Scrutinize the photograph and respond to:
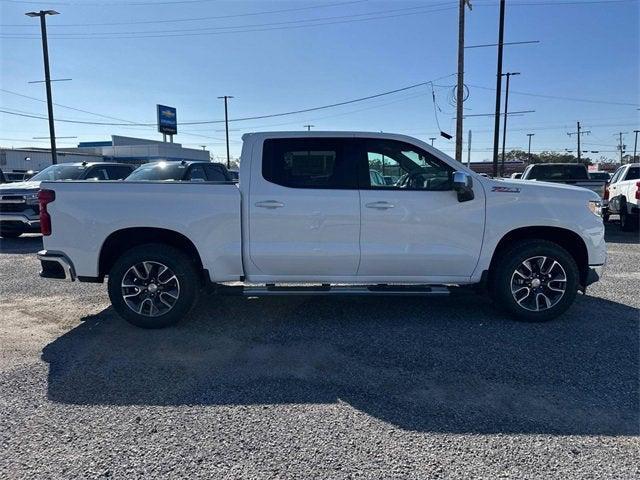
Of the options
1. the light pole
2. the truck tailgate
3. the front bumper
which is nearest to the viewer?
the truck tailgate

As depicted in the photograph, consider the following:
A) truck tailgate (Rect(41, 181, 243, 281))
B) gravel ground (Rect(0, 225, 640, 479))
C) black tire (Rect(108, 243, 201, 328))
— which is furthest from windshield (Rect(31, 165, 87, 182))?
black tire (Rect(108, 243, 201, 328))

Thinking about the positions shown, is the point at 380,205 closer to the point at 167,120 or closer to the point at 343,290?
the point at 343,290

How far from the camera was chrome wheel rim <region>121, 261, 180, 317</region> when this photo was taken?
497 cm

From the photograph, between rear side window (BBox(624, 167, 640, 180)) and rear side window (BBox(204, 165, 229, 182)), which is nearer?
rear side window (BBox(204, 165, 229, 182))

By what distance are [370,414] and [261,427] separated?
2.42 ft

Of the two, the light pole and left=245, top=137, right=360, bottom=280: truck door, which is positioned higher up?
the light pole

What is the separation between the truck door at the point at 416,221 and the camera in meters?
4.92

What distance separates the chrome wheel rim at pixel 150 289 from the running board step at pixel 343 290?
19.8 inches

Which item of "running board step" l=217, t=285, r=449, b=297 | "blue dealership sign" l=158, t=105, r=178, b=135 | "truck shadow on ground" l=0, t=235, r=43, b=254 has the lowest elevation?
"truck shadow on ground" l=0, t=235, r=43, b=254

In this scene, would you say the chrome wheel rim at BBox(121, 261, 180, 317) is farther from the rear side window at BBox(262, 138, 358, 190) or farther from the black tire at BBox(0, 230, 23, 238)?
the black tire at BBox(0, 230, 23, 238)

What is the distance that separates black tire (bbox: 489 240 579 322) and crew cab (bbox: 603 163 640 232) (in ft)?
27.7

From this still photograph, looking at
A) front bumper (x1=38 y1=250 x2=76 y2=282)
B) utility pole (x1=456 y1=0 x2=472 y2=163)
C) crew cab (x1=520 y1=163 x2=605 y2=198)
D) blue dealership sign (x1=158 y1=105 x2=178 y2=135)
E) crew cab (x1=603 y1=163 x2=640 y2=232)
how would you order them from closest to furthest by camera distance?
front bumper (x1=38 y1=250 x2=76 y2=282), crew cab (x1=603 y1=163 x2=640 y2=232), crew cab (x1=520 y1=163 x2=605 y2=198), utility pole (x1=456 y1=0 x2=472 y2=163), blue dealership sign (x1=158 y1=105 x2=178 y2=135)

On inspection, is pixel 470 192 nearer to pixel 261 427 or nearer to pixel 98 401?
pixel 261 427

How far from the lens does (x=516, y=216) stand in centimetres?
497
